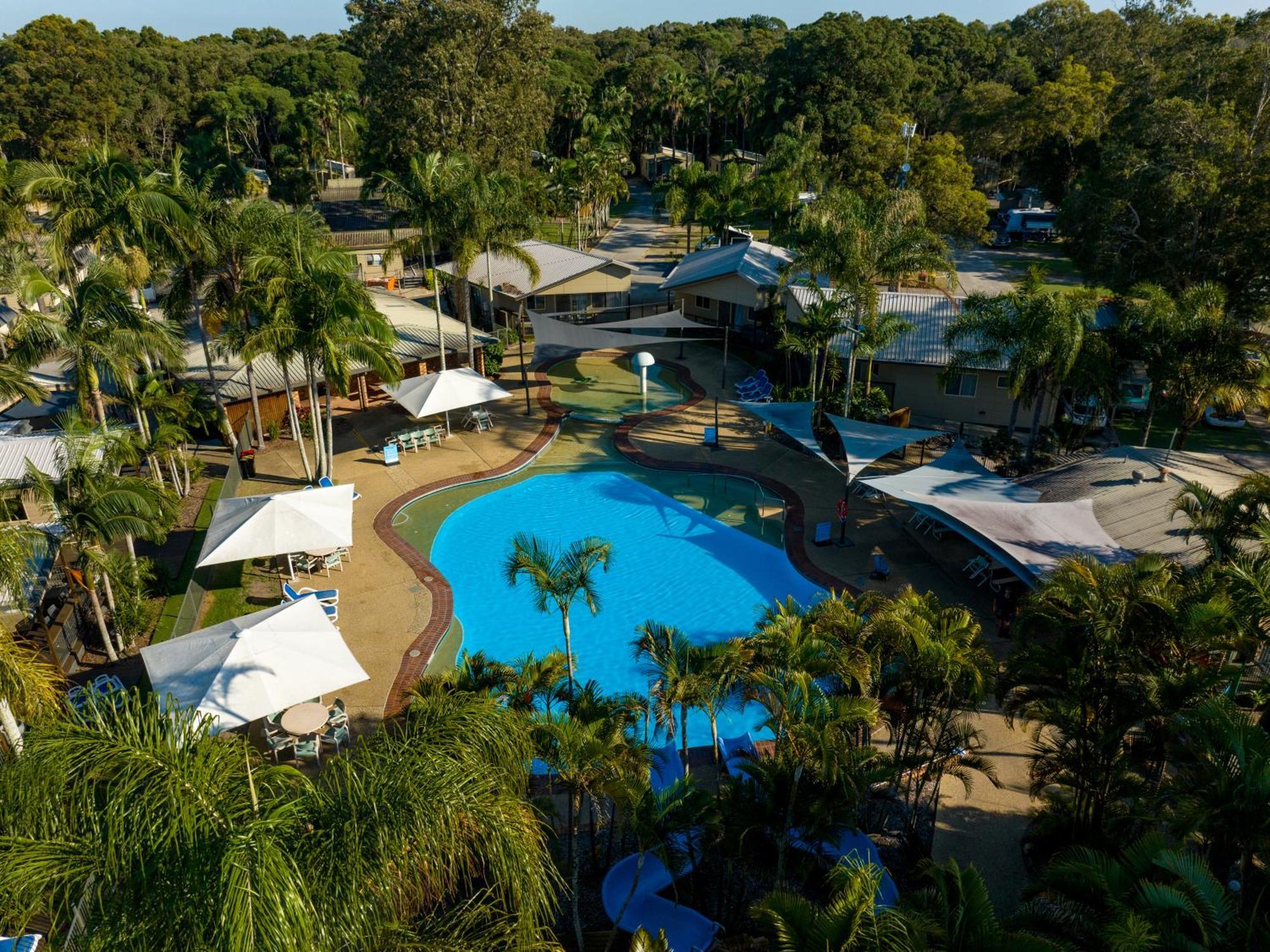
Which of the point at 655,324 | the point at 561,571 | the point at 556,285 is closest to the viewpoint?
the point at 561,571

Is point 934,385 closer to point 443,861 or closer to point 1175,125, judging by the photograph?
point 1175,125

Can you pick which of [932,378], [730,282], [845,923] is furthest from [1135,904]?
[730,282]

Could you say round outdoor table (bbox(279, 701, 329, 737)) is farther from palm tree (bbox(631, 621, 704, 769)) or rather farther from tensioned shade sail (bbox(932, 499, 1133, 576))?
tensioned shade sail (bbox(932, 499, 1133, 576))

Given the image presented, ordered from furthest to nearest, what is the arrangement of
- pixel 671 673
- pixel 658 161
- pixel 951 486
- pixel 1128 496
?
pixel 658 161 → pixel 951 486 → pixel 1128 496 → pixel 671 673

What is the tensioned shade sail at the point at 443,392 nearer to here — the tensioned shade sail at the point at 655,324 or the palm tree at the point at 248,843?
the tensioned shade sail at the point at 655,324

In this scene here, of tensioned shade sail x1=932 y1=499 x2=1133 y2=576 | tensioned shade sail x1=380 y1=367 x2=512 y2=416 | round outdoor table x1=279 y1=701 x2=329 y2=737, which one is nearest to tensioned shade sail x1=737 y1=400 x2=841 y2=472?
tensioned shade sail x1=932 y1=499 x2=1133 y2=576

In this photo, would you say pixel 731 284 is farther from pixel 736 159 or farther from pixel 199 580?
pixel 736 159

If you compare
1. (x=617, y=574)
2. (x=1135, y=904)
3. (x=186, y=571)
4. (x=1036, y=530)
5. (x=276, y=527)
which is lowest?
(x=617, y=574)
